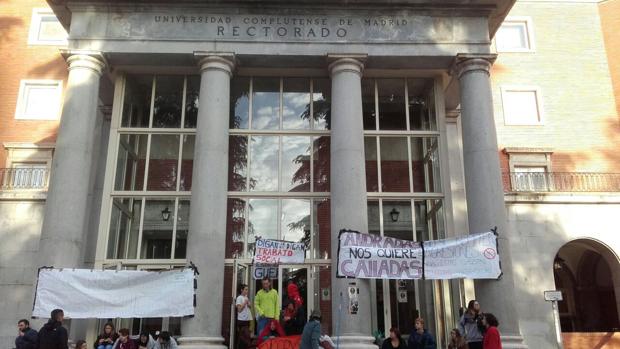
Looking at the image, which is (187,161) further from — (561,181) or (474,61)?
(561,181)

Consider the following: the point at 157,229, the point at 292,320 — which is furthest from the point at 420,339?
the point at 157,229

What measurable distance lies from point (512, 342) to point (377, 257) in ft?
14.7

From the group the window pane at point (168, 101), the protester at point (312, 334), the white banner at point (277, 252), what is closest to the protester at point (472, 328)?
the protester at point (312, 334)

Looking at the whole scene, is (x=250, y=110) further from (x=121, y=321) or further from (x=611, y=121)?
(x=611, y=121)

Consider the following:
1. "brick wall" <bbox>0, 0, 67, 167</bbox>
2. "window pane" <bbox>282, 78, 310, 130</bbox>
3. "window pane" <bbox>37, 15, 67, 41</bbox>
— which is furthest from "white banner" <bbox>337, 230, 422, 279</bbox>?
"window pane" <bbox>37, 15, 67, 41</bbox>

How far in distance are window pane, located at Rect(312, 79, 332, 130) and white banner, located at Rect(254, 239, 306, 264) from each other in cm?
523

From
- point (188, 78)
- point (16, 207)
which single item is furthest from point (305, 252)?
point (16, 207)

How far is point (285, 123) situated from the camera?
1962 cm

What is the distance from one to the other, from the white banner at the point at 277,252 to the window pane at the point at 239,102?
5.11 m

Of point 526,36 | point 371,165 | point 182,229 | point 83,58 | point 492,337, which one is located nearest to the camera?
point 492,337

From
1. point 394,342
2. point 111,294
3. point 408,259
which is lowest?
point 394,342

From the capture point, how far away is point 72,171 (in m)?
16.7

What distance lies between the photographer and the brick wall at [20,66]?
74.5 ft

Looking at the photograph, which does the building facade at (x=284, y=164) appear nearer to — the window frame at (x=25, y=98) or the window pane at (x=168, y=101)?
the window pane at (x=168, y=101)
